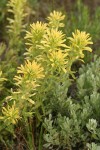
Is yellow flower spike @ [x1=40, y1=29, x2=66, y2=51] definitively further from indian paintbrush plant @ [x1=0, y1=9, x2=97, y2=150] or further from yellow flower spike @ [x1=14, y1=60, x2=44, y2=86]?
yellow flower spike @ [x1=14, y1=60, x2=44, y2=86]

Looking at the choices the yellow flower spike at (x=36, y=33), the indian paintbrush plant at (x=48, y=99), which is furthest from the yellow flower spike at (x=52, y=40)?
the yellow flower spike at (x=36, y=33)

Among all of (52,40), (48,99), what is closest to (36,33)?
(52,40)

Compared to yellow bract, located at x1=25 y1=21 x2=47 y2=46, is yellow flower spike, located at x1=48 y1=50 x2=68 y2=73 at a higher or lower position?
lower

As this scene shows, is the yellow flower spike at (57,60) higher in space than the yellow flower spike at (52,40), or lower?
lower

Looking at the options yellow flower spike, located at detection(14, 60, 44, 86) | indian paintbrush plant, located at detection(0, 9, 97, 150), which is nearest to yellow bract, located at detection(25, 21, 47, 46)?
indian paintbrush plant, located at detection(0, 9, 97, 150)

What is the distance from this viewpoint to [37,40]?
227cm

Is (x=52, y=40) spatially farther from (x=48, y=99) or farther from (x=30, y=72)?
(x=48, y=99)

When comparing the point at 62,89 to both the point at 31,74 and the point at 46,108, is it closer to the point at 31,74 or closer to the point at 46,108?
the point at 46,108

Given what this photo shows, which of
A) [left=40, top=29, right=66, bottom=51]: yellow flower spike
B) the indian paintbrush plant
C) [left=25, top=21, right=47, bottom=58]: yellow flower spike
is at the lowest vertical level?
the indian paintbrush plant

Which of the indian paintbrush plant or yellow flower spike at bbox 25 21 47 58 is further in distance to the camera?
yellow flower spike at bbox 25 21 47 58

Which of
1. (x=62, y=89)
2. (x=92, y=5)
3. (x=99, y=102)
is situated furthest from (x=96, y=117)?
(x=92, y=5)

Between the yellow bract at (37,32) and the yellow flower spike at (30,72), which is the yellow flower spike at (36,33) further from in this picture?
the yellow flower spike at (30,72)

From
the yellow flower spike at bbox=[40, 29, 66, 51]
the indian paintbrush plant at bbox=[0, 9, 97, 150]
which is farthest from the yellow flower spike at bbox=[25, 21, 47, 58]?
the yellow flower spike at bbox=[40, 29, 66, 51]

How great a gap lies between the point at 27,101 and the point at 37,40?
393 mm
